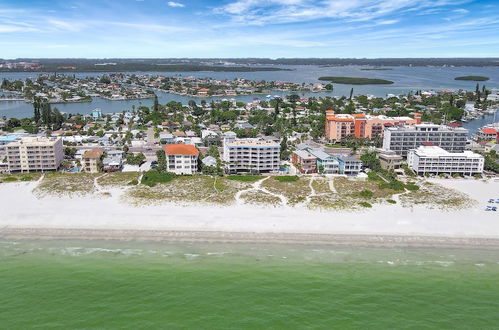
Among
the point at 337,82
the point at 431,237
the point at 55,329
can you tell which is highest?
the point at 337,82

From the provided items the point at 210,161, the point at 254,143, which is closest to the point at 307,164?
the point at 254,143

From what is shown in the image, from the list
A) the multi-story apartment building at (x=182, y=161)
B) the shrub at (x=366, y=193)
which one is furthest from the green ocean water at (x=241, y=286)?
the multi-story apartment building at (x=182, y=161)

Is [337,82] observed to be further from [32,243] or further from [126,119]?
[32,243]

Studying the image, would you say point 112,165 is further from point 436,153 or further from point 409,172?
point 436,153

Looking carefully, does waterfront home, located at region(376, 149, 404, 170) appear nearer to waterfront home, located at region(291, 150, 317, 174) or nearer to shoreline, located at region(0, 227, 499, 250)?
waterfront home, located at region(291, 150, 317, 174)

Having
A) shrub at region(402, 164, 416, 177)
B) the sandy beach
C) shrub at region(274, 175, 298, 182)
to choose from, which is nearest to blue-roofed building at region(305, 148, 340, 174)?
shrub at region(274, 175, 298, 182)

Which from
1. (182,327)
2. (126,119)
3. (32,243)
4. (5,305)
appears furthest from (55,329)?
(126,119)
